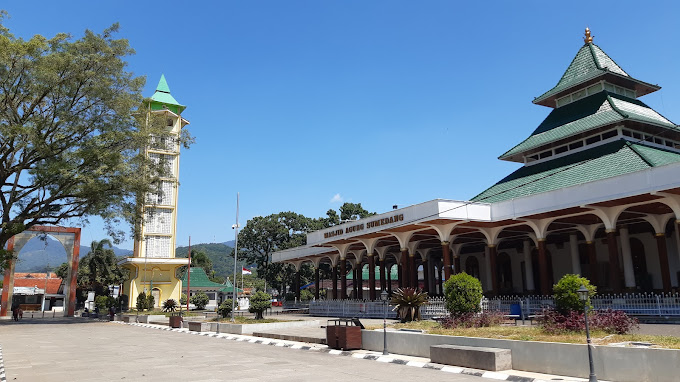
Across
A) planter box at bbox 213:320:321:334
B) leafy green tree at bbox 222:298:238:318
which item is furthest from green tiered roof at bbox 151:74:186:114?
planter box at bbox 213:320:321:334

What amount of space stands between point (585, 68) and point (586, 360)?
27.4 m

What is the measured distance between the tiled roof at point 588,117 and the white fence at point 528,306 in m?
→ 9.57

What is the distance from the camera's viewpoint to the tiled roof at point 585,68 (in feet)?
99.6

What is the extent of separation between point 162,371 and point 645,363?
9.30 metres

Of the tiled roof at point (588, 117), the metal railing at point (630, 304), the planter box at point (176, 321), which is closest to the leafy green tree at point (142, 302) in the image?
the planter box at point (176, 321)

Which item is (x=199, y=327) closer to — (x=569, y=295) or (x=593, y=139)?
(x=569, y=295)

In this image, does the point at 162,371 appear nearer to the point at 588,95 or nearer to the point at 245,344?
the point at 245,344

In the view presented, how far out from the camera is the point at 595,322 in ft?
39.5

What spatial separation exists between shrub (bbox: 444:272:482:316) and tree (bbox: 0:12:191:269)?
2125 cm

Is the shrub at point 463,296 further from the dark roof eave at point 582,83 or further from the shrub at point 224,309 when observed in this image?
the dark roof eave at point 582,83

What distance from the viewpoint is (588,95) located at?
3070 centimetres

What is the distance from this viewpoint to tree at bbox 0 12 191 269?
27.1m

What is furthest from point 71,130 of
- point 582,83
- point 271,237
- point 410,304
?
point 271,237

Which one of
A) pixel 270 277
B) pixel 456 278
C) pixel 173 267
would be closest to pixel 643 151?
pixel 456 278
